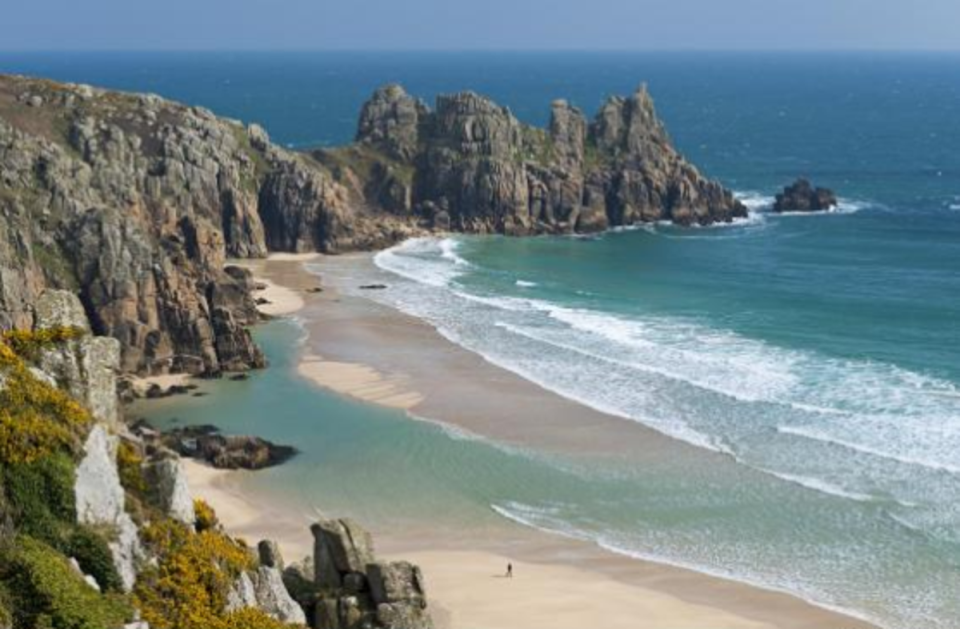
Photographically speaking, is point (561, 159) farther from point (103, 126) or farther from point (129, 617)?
point (129, 617)

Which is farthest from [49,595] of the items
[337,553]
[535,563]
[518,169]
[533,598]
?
[518,169]

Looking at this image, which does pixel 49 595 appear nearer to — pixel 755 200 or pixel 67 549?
pixel 67 549

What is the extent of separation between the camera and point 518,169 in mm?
122125

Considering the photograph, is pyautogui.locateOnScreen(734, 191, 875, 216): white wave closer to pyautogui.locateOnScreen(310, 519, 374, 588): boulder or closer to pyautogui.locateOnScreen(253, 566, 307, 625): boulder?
pyautogui.locateOnScreen(310, 519, 374, 588): boulder

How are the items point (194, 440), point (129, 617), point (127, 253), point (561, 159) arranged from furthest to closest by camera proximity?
point (561, 159), point (127, 253), point (194, 440), point (129, 617)

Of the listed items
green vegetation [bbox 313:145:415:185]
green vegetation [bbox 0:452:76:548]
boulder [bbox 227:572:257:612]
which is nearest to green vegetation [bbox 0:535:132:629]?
green vegetation [bbox 0:452:76:548]

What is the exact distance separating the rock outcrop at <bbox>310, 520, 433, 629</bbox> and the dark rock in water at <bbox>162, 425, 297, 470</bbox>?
77.1 feet

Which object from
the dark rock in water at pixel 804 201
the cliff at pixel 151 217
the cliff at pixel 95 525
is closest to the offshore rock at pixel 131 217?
the cliff at pixel 151 217

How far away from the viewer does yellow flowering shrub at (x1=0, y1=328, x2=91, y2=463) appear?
23.0 meters

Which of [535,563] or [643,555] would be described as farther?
[643,555]

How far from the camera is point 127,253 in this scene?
71000 millimetres

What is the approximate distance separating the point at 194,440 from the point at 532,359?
21.5m

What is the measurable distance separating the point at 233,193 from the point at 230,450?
54.7 m

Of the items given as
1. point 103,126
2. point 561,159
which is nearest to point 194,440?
point 103,126
